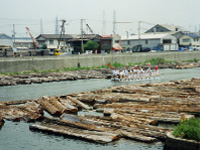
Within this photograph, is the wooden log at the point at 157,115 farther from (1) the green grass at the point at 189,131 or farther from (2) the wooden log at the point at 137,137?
(1) the green grass at the point at 189,131

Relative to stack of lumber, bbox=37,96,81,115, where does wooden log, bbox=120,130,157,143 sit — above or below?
below

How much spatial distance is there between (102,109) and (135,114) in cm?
402

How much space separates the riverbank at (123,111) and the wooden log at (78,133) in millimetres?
63

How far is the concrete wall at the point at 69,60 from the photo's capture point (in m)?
51.3

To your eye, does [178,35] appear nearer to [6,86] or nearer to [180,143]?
[6,86]

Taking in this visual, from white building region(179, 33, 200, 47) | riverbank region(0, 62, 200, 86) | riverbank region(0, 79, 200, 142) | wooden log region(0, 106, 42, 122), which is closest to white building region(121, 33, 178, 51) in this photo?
white building region(179, 33, 200, 47)

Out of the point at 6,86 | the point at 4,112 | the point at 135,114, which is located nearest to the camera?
the point at 135,114

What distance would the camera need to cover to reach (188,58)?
8194cm

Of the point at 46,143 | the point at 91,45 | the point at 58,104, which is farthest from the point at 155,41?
the point at 46,143

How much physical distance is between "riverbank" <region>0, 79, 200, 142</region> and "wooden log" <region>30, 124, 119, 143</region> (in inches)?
2.5

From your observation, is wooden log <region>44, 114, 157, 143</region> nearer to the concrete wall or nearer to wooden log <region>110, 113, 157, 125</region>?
wooden log <region>110, 113, 157, 125</region>

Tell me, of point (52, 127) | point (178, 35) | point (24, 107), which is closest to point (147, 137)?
point (52, 127)

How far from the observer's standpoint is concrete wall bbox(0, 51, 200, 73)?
5131 centimetres

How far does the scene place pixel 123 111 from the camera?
2238 centimetres
